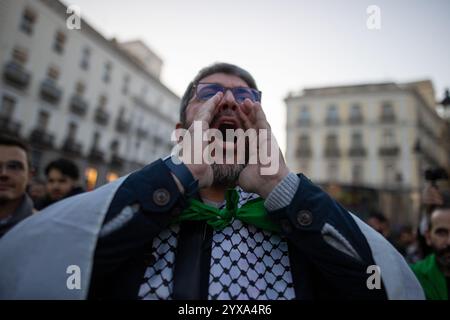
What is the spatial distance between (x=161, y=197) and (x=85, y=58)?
91.7ft

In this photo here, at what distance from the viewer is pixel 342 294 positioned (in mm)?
1239

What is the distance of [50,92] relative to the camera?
22.1 m

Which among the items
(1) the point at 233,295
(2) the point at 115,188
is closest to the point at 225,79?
(2) the point at 115,188

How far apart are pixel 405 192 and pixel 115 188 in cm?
3088

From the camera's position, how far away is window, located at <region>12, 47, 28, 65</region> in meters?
19.8

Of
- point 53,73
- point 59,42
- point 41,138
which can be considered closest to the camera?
point 41,138

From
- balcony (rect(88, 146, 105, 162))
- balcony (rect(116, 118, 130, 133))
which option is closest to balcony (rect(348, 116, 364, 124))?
balcony (rect(116, 118, 130, 133))

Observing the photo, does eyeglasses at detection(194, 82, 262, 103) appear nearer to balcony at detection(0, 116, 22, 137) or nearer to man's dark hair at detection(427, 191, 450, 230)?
man's dark hair at detection(427, 191, 450, 230)

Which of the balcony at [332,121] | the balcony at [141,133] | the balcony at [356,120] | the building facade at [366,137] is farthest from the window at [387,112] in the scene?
the balcony at [141,133]

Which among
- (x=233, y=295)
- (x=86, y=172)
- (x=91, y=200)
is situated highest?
(x=86, y=172)

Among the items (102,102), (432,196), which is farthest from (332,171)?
(432,196)

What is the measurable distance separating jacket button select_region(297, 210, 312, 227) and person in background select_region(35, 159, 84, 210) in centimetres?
372

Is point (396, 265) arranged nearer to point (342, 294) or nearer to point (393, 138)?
point (342, 294)

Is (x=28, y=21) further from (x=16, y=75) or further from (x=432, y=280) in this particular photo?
(x=432, y=280)
